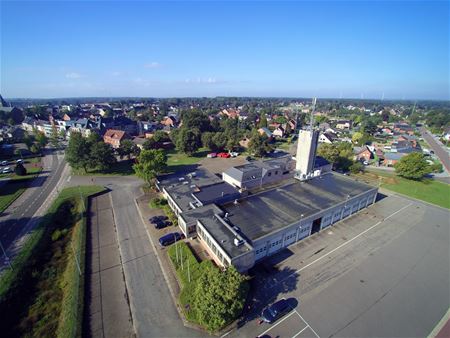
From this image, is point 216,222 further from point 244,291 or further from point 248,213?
point 244,291

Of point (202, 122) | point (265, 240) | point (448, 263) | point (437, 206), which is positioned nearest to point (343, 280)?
point (265, 240)

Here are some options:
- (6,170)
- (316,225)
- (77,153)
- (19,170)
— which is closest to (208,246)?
(316,225)

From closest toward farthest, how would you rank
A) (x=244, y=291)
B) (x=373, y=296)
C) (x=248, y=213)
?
(x=244, y=291) → (x=373, y=296) → (x=248, y=213)

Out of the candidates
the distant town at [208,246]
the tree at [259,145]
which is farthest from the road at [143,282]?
the tree at [259,145]

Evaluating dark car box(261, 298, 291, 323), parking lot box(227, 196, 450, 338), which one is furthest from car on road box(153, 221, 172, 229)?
dark car box(261, 298, 291, 323)

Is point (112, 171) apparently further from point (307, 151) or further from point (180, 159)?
point (307, 151)

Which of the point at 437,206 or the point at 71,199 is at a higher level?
the point at 71,199

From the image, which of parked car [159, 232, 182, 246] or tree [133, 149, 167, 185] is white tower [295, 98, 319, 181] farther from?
tree [133, 149, 167, 185]

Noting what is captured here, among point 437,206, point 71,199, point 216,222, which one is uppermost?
point 216,222
